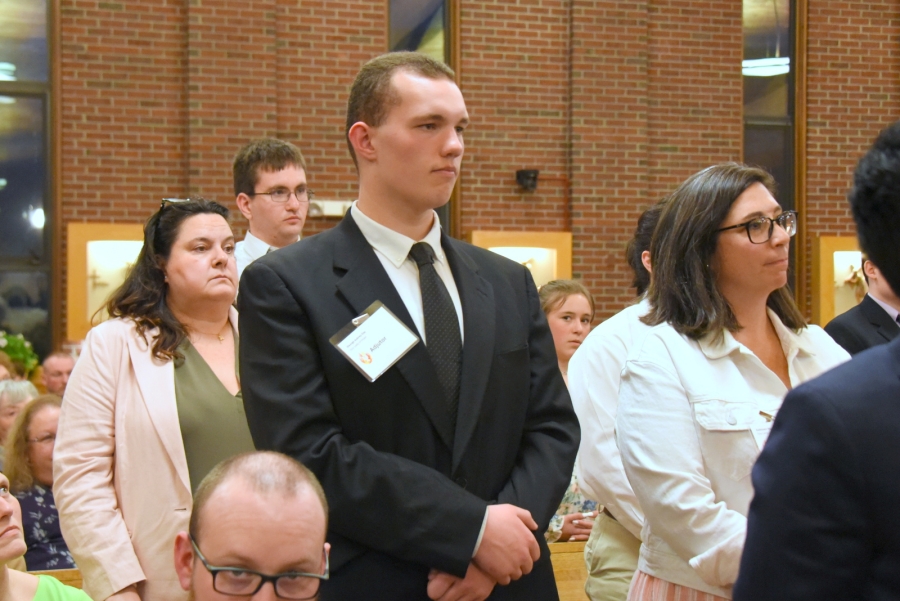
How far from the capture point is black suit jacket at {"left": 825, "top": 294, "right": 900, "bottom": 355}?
3572 mm

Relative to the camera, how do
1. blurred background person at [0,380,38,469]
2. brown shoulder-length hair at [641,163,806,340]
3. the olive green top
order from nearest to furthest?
1. brown shoulder-length hair at [641,163,806,340]
2. the olive green top
3. blurred background person at [0,380,38,469]

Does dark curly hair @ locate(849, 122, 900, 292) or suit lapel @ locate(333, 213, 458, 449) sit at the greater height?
dark curly hair @ locate(849, 122, 900, 292)

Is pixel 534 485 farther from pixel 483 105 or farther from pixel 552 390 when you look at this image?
pixel 483 105

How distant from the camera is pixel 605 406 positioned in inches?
104

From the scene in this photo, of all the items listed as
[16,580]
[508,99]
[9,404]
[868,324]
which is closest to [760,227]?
[16,580]

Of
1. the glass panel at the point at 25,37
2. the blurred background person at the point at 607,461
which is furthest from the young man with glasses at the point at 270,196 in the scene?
the glass panel at the point at 25,37

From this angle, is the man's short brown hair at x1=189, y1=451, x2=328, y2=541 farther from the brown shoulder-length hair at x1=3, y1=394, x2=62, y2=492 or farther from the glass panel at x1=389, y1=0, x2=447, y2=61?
the glass panel at x1=389, y1=0, x2=447, y2=61

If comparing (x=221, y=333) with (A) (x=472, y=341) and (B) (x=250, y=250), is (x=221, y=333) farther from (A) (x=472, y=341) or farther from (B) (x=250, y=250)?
(B) (x=250, y=250)

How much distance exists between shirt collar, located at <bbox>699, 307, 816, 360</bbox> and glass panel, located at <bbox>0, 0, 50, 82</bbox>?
255 inches

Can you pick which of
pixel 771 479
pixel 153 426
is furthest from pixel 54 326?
pixel 771 479

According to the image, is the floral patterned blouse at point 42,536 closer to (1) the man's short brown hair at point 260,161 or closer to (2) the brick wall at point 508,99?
(1) the man's short brown hair at point 260,161

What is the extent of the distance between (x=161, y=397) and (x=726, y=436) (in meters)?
1.33

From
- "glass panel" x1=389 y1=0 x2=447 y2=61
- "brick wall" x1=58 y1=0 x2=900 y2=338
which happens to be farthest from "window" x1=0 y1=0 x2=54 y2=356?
"glass panel" x1=389 y1=0 x2=447 y2=61

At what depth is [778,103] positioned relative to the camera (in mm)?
8812
